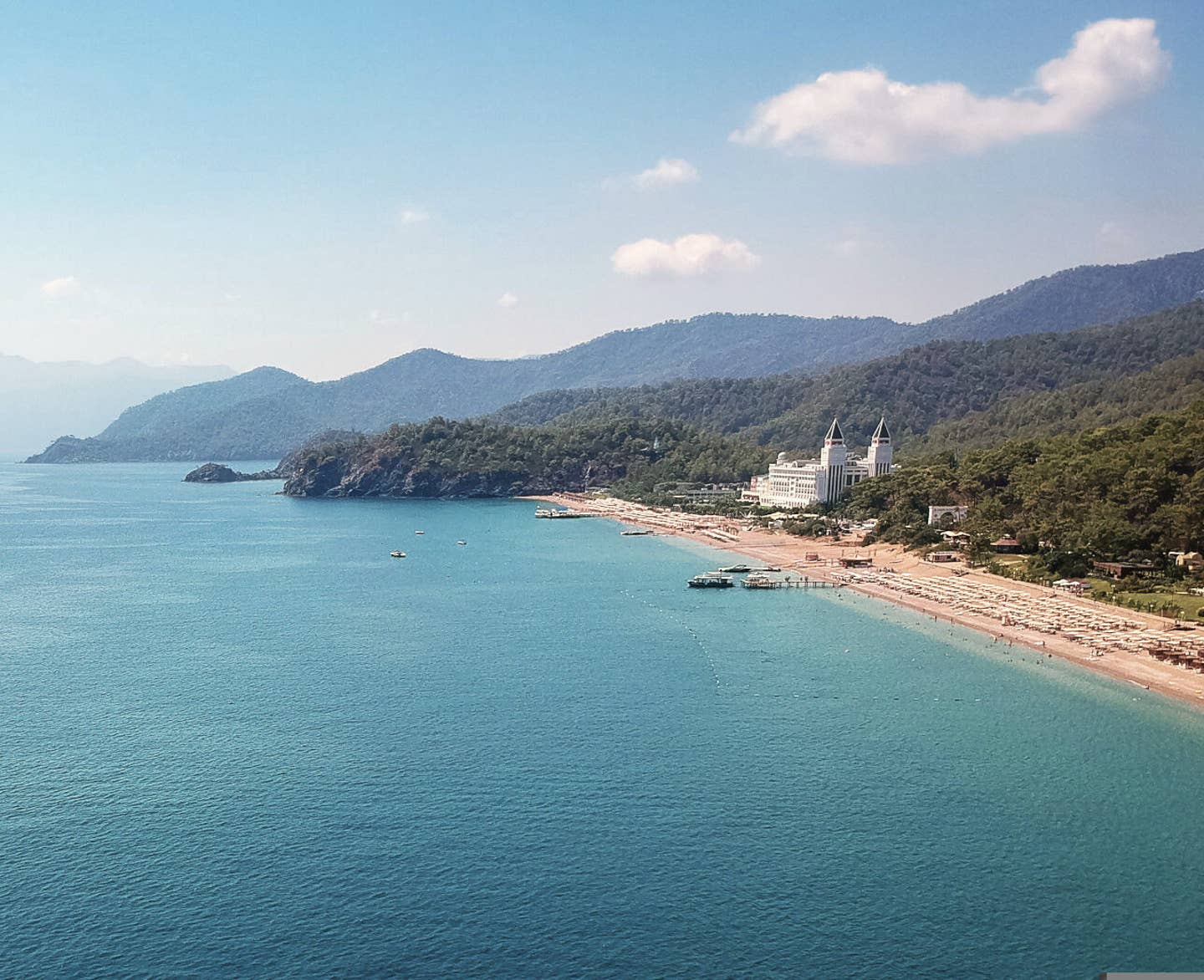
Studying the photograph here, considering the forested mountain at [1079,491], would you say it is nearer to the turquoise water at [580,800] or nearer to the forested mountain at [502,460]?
the turquoise water at [580,800]

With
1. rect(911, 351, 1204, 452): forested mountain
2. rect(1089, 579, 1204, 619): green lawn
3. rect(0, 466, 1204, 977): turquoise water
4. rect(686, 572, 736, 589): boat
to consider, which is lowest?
rect(0, 466, 1204, 977): turquoise water

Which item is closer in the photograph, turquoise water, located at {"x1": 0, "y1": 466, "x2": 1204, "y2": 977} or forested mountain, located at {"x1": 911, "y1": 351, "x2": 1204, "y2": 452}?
turquoise water, located at {"x1": 0, "y1": 466, "x2": 1204, "y2": 977}

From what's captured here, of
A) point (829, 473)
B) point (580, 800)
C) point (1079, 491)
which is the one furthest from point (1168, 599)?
point (829, 473)

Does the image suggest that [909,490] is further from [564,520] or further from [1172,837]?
[1172,837]

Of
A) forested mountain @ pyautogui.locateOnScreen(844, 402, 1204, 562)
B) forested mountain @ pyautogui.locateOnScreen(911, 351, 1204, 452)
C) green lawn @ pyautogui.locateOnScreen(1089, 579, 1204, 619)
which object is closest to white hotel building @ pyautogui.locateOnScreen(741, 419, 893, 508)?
forested mountain @ pyautogui.locateOnScreen(844, 402, 1204, 562)

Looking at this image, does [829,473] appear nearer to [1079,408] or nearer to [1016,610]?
[1016,610]

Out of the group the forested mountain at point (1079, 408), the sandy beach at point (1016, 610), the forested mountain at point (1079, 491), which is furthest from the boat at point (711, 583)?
the forested mountain at point (1079, 408)

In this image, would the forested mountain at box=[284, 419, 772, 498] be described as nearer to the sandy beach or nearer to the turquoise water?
the sandy beach

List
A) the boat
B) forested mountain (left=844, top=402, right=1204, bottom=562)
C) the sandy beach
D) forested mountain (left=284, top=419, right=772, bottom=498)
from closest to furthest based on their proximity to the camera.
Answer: the sandy beach < forested mountain (left=844, top=402, right=1204, bottom=562) < the boat < forested mountain (left=284, top=419, right=772, bottom=498)
